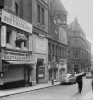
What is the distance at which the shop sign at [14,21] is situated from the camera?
28.1 metres

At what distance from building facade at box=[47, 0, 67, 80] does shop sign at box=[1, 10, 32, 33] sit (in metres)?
11.5

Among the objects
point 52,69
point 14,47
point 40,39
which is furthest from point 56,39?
point 14,47

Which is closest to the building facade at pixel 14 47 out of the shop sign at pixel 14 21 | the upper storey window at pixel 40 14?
the shop sign at pixel 14 21

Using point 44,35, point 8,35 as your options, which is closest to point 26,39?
point 8,35

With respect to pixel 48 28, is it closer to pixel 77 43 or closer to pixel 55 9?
pixel 55 9

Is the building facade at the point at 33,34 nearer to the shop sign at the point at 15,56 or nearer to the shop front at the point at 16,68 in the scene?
the shop sign at the point at 15,56

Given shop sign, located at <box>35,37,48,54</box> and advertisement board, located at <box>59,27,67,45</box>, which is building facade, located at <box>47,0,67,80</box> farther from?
shop sign, located at <box>35,37,48,54</box>

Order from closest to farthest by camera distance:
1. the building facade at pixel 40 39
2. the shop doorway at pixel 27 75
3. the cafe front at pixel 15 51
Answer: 1. the cafe front at pixel 15 51
2. the shop doorway at pixel 27 75
3. the building facade at pixel 40 39

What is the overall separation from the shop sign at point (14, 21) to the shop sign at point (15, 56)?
303 cm

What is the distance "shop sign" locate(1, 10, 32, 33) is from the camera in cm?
2808

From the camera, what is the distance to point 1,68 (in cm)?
2706

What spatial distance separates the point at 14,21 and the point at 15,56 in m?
3.79

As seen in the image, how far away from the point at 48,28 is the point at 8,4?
52.0 ft

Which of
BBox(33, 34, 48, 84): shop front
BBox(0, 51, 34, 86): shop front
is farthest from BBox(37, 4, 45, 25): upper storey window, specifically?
BBox(0, 51, 34, 86): shop front
